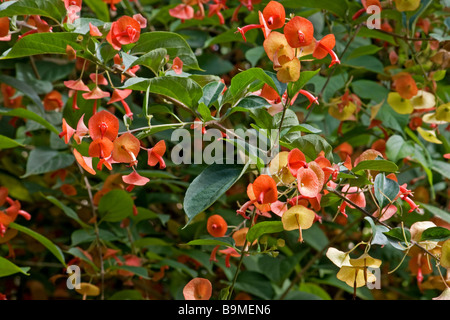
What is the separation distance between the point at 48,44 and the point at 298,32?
304mm

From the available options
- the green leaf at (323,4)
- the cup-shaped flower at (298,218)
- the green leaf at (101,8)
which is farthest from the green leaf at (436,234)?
the green leaf at (101,8)

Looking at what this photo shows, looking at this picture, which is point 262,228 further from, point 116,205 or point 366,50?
point 366,50

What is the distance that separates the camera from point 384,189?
0.59 m

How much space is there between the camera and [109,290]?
120cm

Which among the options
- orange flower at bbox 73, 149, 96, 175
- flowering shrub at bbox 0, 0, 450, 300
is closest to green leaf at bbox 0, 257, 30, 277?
flowering shrub at bbox 0, 0, 450, 300

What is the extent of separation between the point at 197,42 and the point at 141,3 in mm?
185

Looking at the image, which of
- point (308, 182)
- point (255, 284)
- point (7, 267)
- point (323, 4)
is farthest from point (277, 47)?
point (255, 284)

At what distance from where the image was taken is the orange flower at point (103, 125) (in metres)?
0.58

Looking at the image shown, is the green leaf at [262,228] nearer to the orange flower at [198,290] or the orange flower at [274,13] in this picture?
the orange flower at [198,290]

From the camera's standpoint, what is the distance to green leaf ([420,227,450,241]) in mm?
550

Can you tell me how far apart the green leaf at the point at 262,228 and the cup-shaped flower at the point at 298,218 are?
0.17 ft

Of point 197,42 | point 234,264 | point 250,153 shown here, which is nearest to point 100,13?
point 197,42

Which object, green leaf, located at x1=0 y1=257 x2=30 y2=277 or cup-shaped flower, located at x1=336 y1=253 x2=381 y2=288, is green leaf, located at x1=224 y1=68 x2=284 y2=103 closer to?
cup-shaped flower, located at x1=336 y1=253 x2=381 y2=288
